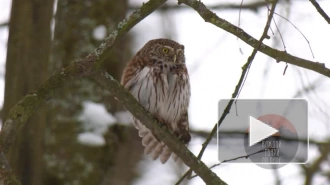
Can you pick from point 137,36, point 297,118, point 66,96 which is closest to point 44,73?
point 66,96

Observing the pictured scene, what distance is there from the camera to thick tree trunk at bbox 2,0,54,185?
182 inches

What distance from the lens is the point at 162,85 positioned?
15.0ft

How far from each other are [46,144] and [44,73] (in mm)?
868

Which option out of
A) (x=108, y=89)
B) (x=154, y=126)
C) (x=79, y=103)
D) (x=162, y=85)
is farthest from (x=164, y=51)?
(x=108, y=89)

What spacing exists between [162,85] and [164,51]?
0.35 m

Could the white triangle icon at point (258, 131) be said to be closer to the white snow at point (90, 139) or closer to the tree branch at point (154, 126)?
the tree branch at point (154, 126)

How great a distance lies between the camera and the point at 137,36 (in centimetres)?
844

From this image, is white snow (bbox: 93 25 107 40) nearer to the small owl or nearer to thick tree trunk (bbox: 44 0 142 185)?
thick tree trunk (bbox: 44 0 142 185)

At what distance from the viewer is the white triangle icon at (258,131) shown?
3.30 m

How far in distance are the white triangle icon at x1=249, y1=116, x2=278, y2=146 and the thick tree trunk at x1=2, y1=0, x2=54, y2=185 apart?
1946mm
